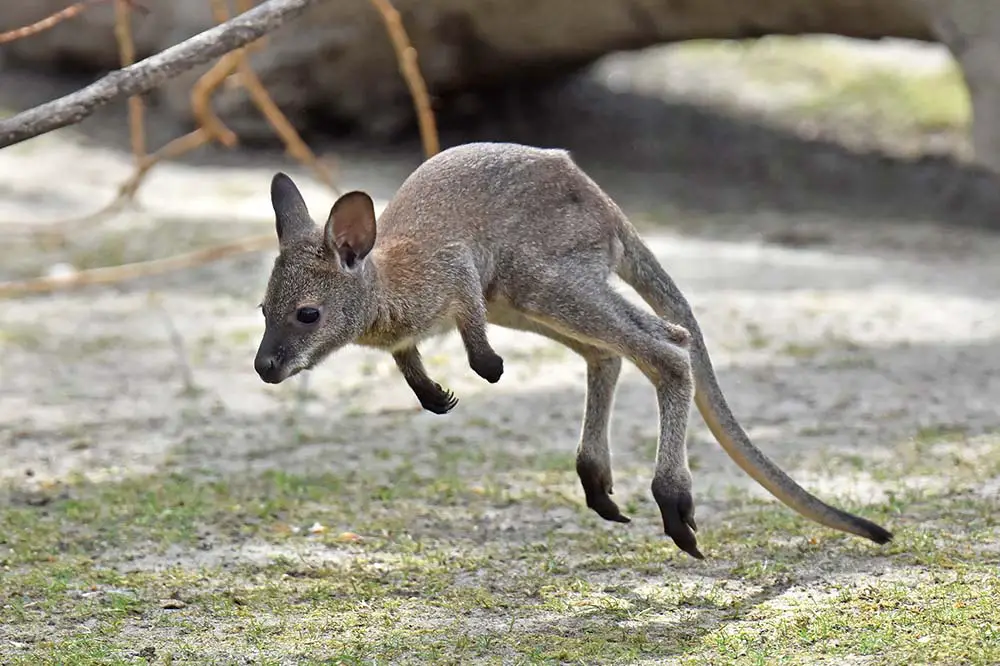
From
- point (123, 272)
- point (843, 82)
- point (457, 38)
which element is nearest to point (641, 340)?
point (123, 272)

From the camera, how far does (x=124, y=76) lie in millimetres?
4410

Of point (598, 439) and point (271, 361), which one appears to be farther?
point (598, 439)

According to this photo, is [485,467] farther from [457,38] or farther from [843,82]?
[843,82]

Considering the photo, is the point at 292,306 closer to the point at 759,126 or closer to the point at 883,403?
the point at 883,403

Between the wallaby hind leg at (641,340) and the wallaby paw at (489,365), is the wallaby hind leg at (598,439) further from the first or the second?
the wallaby paw at (489,365)

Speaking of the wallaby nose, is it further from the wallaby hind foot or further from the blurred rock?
the blurred rock

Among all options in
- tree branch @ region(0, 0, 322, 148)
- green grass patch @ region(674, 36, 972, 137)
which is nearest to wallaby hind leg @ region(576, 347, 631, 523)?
tree branch @ region(0, 0, 322, 148)

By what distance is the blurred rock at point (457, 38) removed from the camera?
30.9 ft

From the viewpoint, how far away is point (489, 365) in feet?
13.9

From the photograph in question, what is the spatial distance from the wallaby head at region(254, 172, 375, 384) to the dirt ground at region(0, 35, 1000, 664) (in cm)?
78

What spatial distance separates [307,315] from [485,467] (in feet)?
6.24

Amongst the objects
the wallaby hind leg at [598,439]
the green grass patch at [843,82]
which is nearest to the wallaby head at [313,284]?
the wallaby hind leg at [598,439]

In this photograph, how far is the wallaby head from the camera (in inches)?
159

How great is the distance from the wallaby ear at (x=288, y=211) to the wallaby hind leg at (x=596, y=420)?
781mm
